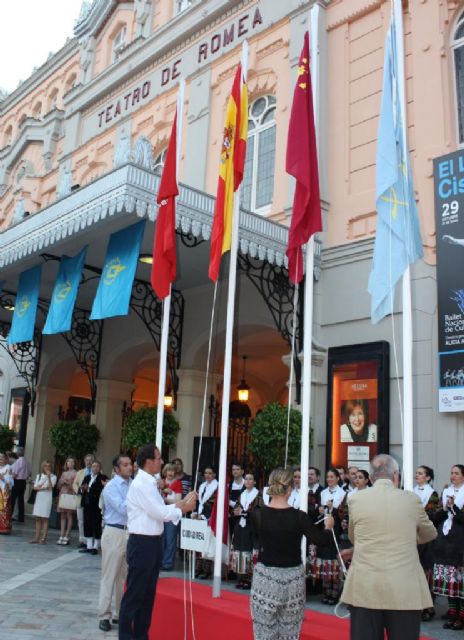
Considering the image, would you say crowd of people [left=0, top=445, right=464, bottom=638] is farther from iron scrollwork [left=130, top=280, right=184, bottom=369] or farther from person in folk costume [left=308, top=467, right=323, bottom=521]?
iron scrollwork [left=130, top=280, right=184, bottom=369]

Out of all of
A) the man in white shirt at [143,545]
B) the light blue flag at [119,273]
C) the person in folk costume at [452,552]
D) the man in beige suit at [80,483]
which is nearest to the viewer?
the man in white shirt at [143,545]

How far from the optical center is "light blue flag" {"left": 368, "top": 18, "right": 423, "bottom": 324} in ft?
21.5

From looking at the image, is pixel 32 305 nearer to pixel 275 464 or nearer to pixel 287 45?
pixel 275 464

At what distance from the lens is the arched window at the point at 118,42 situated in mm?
21461

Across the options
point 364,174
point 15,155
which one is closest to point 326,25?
point 364,174

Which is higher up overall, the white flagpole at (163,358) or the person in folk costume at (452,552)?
the white flagpole at (163,358)

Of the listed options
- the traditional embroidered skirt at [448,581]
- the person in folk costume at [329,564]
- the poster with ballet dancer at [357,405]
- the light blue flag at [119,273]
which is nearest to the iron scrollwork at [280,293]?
the poster with ballet dancer at [357,405]

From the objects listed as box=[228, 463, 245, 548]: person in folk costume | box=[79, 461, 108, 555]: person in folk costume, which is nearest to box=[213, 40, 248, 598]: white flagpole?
box=[228, 463, 245, 548]: person in folk costume

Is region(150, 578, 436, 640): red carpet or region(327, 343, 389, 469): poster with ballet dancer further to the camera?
region(327, 343, 389, 469): poster with ballet dancer

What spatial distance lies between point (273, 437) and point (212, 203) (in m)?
4.24

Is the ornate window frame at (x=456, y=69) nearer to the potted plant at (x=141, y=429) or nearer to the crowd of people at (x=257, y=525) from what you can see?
the crowd of people at (x=257, y=525)

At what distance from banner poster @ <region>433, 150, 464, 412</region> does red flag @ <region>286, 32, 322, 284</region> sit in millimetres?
4214

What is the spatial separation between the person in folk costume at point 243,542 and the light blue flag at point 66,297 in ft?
16.5

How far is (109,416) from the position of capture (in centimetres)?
1800
